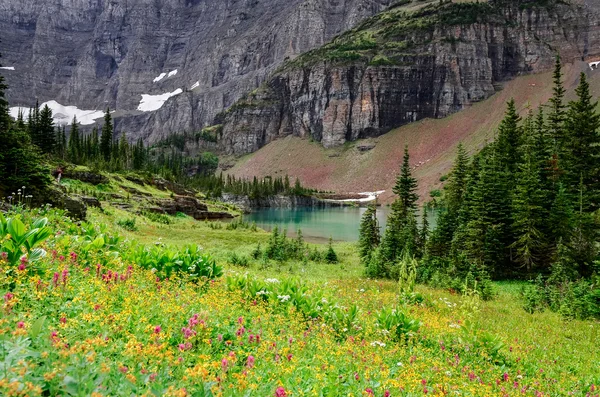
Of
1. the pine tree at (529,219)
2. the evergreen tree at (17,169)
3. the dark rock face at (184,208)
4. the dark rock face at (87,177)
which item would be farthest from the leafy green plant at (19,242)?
the dark rock face at (87,177)

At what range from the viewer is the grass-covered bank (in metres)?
3.23

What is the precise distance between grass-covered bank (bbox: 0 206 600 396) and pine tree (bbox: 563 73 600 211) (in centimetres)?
2365

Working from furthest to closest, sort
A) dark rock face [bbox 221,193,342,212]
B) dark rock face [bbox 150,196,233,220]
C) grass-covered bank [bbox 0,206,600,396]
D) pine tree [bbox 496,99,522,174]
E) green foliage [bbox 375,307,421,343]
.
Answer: dark rock face [bbox 221,193,342,212] → dark rock face [bbox 150,196,233,220] → pine tree [bbox 496,99,522,174] → green foliage [bbox 375,307,421,343] → grass-covered bank [bbox 0,206,600,396]

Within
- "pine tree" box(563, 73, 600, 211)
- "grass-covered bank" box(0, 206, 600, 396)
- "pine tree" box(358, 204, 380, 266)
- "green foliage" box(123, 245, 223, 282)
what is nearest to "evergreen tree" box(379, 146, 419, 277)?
"pine tree" box(358, 204, 380, 266)

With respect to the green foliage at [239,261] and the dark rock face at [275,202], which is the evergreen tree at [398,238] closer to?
the green foliage at [239,261]

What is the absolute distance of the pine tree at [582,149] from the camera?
30.2m

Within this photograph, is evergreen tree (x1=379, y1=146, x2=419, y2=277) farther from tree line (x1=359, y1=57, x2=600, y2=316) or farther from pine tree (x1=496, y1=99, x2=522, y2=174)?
pine tree (x1=496, y1=99, x2=522, y2=174)

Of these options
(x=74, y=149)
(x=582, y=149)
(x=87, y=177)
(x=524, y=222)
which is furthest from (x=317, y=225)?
(x=74, y=149)

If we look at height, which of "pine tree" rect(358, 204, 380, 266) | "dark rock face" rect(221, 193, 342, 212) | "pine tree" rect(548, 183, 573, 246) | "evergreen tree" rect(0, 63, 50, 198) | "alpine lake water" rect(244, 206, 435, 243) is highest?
"evergreen tree" rect(0, 63, 50, 198)

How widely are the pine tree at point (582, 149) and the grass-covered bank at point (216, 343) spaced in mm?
23649

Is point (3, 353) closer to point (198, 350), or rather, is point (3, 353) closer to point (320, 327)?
point (198, 350)

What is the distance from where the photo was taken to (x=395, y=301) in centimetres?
1351

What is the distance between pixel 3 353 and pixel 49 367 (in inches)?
14.1

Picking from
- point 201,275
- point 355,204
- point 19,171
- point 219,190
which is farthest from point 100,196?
point 355,204
